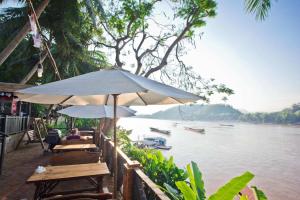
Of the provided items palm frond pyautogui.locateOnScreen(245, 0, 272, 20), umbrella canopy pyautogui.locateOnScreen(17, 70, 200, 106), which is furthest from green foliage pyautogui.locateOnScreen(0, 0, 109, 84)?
umbrella canopy pyautogui.locateOnScreen(17, 70, 200, 106)

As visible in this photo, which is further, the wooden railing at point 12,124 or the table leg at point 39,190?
the wooden railing at point 12,124

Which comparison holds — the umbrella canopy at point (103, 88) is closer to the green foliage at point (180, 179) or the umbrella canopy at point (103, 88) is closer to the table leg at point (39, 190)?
the green foliage at point (180, 179)

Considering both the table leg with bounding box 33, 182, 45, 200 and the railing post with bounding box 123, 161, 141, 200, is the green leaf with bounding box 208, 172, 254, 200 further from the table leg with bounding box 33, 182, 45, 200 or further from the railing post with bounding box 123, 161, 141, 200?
the table leg with bounding box 33, 182, 45, 200

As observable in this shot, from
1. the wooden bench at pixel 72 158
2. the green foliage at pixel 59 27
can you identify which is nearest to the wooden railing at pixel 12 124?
the green foliage at pixel 59 27

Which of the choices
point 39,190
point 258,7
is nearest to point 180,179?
point 39,190

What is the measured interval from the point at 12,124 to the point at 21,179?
627cm

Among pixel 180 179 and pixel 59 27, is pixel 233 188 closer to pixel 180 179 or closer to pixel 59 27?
pixel 180 179

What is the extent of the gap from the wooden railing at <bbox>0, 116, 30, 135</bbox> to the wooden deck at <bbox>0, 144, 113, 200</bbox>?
137 cm

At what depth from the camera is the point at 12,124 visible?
448 inches

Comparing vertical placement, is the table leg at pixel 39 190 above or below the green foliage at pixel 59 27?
below

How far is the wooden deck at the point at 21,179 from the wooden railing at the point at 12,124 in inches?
53.8

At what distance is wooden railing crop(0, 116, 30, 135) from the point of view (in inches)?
394

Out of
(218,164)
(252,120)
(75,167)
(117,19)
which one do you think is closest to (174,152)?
(218,164)

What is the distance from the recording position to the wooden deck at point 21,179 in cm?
521
